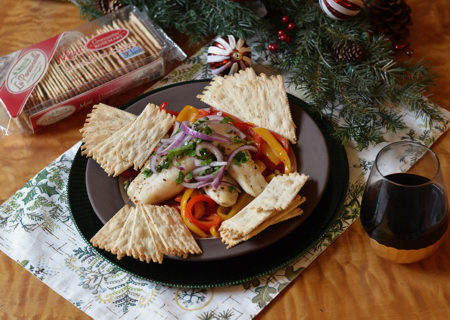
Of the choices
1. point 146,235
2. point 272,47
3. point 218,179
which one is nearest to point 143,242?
point 146,235

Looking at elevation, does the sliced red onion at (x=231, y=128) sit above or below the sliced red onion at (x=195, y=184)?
above

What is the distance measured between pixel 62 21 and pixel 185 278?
1965 mm

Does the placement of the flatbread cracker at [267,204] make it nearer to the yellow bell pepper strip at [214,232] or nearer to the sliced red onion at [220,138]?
the yellow bell pepper strip at [214,232]

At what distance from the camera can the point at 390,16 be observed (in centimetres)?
271

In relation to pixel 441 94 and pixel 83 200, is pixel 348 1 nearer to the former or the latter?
pixel 441 94

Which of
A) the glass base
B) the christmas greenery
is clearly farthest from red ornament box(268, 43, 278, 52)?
the glass base

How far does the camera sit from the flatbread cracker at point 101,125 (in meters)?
2.21

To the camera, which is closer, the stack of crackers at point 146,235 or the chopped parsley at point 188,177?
the stack of crackers at point 146,235

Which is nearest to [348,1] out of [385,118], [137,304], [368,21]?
[368,21]

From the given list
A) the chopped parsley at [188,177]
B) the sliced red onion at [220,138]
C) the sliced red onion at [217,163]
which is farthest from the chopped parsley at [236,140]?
the chopped parsley at [188,177]

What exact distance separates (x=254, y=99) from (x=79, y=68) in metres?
0.95

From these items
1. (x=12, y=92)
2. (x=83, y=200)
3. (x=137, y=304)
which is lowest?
(x=137, y=304)

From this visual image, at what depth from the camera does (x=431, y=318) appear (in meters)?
1.77

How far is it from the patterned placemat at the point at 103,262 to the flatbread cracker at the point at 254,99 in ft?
1.17
